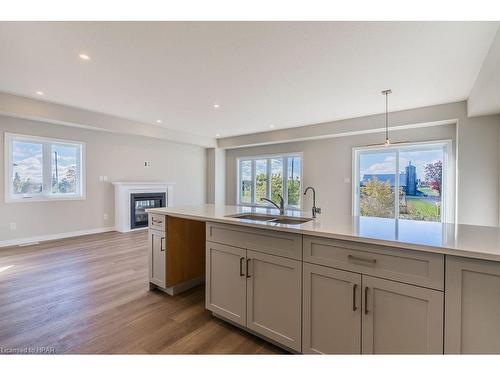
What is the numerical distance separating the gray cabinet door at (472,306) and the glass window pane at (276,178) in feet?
19.8

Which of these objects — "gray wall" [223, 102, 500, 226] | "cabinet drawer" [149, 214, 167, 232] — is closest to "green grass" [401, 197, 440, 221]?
"gray wall" [223, 102, 500, 226]

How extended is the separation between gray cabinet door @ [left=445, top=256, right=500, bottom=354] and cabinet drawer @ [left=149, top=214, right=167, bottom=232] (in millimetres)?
2297

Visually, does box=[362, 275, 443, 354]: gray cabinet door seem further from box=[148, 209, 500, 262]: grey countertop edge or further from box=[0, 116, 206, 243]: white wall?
box=[0, 116, 206, 243]: white wall

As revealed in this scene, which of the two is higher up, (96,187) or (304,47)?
(304,47)

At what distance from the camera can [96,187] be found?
18.4ft

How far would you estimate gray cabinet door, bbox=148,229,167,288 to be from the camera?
257 centimetres

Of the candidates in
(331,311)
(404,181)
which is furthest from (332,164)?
(331,311)

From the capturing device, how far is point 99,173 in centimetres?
564

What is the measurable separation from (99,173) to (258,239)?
17.2 feet

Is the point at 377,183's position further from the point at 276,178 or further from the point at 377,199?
the point at 276,178

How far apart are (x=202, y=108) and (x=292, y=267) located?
383cm

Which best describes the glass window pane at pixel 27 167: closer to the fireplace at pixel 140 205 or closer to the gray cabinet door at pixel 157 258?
the fireplace at pixel 140 205
